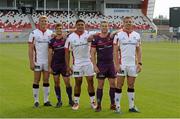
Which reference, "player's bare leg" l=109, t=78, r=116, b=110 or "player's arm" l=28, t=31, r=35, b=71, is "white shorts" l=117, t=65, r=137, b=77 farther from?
"player's arm" l=28, t=31, r=35, b=71

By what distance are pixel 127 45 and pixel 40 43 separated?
2.30m

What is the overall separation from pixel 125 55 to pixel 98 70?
0.72 m

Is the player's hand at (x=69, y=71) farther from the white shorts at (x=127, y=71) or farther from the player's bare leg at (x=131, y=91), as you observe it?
the player's bare leg at (x=131, y=91)

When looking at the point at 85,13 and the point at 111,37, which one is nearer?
the point at 111,37

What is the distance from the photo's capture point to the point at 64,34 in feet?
36.4

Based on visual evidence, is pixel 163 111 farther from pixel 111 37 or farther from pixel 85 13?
pixel 85 13

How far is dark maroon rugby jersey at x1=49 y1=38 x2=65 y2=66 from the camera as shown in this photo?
10945mm

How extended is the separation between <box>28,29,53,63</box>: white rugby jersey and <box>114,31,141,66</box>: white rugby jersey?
1.95 m

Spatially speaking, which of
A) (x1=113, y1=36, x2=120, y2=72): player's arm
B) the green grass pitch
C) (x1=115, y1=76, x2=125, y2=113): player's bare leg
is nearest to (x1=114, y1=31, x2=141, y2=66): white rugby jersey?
(x1=113, y1=36, x2=120, y2=72): player's arm

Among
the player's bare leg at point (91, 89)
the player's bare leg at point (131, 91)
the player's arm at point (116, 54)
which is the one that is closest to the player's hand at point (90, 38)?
the player's arm at point (116, 54)

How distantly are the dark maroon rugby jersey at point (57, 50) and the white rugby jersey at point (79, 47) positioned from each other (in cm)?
45

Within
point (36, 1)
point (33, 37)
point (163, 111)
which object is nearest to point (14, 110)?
point (33, 37)

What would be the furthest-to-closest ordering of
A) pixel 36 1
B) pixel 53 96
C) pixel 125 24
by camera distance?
pixel 36 1, pixel 53 96, pixel 125 24

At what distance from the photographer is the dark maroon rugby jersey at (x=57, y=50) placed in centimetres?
1095
